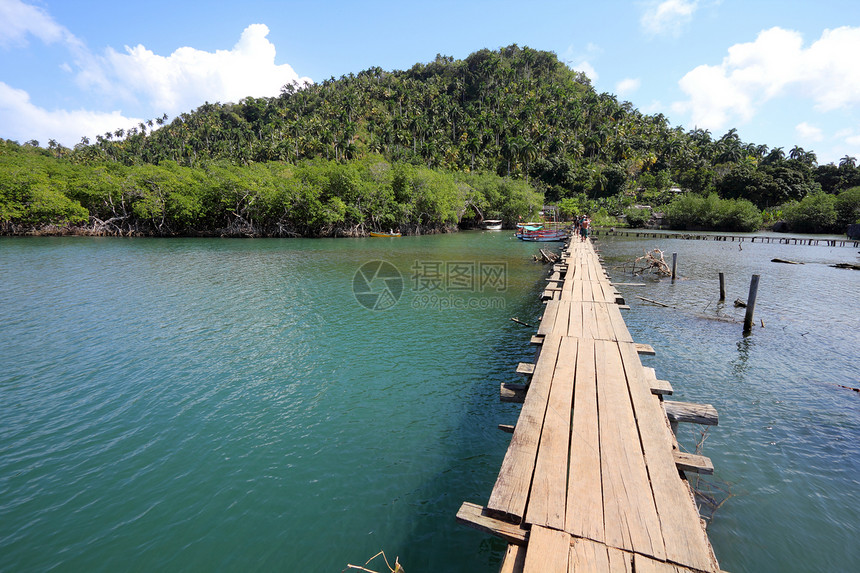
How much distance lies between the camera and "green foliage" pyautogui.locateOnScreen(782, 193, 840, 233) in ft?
191

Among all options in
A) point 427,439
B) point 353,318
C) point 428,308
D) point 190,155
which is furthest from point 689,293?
point 190,155

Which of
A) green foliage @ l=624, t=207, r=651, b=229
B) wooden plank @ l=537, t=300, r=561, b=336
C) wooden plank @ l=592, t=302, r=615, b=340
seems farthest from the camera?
green foliage @ l=624, t=207, r=651, b=229

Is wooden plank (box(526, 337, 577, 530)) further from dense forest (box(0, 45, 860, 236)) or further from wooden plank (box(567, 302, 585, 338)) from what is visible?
dense forest (box(0, 45, 860, 236))

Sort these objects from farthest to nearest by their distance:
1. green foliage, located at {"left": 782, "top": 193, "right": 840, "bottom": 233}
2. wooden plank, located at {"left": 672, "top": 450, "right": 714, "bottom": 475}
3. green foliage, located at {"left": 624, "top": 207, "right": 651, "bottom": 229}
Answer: green foliage, located at {"left": 624, "top": 207, "right": 651, "bottom": 229}, green foliage, located at {"left": 782, "top": 193, "right": 840, "bottom": 233}, wooden plank, located at {"left": 672, "top": 450, "right": 714, "bottom": 475}

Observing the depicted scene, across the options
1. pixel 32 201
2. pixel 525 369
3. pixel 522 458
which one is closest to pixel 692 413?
pixel 525 369

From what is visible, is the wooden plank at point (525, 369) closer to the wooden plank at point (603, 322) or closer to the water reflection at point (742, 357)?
the wooden plank at point (603, 322)

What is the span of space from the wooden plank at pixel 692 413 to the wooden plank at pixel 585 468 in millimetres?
1167

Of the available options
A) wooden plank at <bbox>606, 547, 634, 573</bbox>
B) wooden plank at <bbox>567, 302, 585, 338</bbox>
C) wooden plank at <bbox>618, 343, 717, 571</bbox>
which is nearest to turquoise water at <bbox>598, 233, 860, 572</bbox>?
wooden plank at <bbox>618, 343, 717, 571</bbox>

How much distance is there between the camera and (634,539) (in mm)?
3086

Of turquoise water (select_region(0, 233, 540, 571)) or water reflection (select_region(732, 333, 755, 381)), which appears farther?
water reflection (select_region(732, 333, 755, 381))

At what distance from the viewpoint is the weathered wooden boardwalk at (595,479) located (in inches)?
118

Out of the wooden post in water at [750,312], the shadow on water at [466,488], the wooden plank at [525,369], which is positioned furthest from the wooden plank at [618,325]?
the wooden post in water at [750,312]

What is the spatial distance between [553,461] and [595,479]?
0.44 metres

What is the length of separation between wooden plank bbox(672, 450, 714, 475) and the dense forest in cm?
5044
